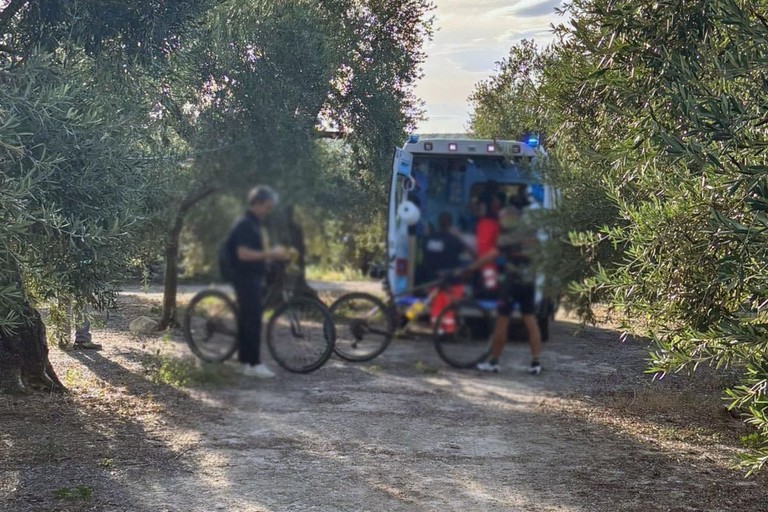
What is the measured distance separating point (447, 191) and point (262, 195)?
1716 millimetres

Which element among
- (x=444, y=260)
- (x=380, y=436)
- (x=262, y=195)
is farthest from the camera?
(x=380, y=436)

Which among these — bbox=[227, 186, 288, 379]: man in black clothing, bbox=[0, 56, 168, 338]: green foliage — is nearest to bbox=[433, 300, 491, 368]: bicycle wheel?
bbox=[227, 186, 288, 379]: man in black clothing

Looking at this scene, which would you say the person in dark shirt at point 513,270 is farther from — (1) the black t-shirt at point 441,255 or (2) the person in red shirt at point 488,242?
(1) the black t-shirt at point 441,255

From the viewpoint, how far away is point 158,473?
18.0 feet

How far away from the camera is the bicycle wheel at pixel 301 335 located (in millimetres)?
4824

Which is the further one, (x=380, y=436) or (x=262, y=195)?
(x=380, y=436)

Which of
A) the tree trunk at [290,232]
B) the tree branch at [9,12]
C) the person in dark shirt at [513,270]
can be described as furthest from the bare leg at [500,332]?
the tree branch at [9,12]

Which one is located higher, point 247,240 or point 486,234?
point 486,234

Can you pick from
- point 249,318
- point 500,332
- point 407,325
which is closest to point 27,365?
point 249,318

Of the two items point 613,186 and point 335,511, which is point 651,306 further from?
point 335,511

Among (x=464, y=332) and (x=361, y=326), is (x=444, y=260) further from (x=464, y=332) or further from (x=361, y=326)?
(x=361, y=326)

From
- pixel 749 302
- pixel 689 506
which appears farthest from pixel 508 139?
pixel 689 506

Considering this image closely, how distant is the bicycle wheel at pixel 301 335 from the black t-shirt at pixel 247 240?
73cm

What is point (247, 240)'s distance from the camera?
11.9 feet
